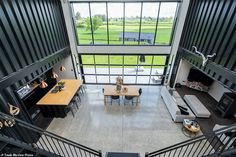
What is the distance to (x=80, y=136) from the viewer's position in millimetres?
5484

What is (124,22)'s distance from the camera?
777 cm

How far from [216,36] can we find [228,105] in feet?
12.6

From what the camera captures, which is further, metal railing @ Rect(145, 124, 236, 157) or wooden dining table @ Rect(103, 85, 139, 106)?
wooden dining table @ Rect(103, 85, 139, 106)

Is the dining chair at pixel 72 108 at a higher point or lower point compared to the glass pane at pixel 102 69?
lower

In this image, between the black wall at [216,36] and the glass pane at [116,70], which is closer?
the black wall at [216,36]

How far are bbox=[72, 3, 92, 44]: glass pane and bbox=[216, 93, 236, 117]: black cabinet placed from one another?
27.8 feet

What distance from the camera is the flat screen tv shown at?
860 cm

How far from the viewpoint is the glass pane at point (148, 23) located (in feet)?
24.0

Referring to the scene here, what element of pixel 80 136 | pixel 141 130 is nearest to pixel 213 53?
pixel 141 130

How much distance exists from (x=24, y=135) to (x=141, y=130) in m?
4.64

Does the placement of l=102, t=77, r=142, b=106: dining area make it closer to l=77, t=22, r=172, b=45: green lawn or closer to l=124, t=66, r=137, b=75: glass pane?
l=124, t=66, r=137, b=75: glass pane

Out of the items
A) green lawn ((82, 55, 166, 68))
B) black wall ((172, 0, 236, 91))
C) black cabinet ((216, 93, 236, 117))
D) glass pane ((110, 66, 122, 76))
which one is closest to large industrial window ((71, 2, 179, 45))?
green lawn ((82, 55, 166, 68))

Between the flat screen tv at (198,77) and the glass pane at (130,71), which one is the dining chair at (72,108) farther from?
the flat screen tv at (198,77)

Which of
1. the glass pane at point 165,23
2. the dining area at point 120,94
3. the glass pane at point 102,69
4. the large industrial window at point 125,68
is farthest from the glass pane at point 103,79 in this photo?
the glass pane at point 165,23
